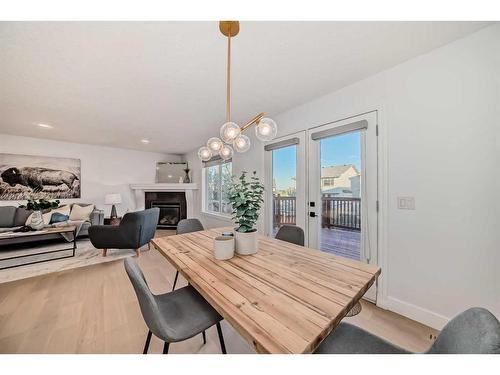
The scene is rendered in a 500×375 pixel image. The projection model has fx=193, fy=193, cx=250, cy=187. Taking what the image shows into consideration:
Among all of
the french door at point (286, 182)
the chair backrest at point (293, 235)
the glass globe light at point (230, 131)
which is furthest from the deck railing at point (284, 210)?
the glass globe light at point (230, 131)

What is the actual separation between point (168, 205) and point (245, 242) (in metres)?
4.90

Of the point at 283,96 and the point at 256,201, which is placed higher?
the point at 283,96

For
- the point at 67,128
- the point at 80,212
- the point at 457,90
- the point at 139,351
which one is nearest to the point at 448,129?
the point at 457,90

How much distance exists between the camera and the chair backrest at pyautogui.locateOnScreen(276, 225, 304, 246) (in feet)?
6.16

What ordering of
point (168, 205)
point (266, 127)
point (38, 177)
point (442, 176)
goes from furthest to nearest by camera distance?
point (168, 205) < point (38, 177) < point (442, 176) < point (266, 127)

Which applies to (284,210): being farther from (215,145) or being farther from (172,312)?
(172,312)

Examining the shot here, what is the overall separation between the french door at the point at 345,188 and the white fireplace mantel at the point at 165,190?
3903 mm

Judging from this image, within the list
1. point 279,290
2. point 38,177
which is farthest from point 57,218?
point 279,290

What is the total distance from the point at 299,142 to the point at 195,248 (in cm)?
194

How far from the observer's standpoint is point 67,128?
3584 millimetres

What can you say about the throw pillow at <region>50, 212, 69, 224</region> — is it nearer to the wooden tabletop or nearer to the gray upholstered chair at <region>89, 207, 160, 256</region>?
the gray upholstered chair at <region>89, 207, 160, 256</region>

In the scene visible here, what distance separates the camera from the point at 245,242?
4.56ft
